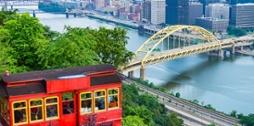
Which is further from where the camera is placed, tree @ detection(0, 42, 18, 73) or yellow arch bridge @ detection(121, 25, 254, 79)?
yellow arch bridge @ detection(121, 25, 254, 79)

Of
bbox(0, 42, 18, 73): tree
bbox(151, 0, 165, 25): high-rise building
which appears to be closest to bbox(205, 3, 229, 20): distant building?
bbox(151, 0, 165, 25): high-rise building

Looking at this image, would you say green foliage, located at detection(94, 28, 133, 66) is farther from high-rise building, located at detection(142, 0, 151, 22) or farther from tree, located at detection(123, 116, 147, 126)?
high-rise building, located at detection(142, 0, 151, 22)

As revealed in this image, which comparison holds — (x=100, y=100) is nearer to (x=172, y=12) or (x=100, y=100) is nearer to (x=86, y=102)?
(x=86, y=102)

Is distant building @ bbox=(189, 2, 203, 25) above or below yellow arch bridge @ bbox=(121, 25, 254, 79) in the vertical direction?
above

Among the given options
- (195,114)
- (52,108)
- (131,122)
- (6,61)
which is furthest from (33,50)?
(195,114)

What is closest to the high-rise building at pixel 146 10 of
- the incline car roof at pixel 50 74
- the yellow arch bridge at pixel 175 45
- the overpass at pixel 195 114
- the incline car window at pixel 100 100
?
the yellow arch bridge at pixel 175 45

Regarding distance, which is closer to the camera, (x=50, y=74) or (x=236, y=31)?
(x=50, y=74)

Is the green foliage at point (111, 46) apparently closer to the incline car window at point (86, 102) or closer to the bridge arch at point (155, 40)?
the incline car window at point (86, 102)

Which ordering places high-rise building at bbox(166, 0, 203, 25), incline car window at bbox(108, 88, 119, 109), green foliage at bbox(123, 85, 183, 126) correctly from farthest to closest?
high-rise building at bbox(166, 0, 203, 25), green foliage at bbox(123, 85, 183, 126), incline car window at bbox(108, 88, 119, 109)
